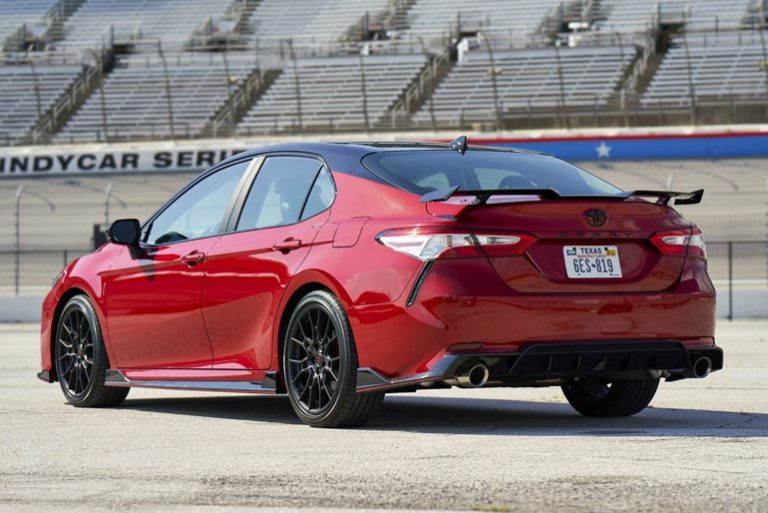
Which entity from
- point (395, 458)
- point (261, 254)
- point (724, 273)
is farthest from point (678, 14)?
point (395, 458)

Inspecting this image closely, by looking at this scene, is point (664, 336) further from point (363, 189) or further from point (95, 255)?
point (95, 255)

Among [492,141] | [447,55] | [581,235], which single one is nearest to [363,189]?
[581,235]

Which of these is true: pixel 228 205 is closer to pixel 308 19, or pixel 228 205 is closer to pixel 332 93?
pixel 332 93

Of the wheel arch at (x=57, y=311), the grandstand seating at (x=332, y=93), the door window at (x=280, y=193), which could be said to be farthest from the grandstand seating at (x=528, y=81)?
the door window at (x=280, y=193)

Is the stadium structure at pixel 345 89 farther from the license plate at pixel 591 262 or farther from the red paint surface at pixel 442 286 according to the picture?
the license plate at pixel 591 262

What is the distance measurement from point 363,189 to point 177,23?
48.0 meters

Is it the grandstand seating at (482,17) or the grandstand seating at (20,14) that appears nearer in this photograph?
the grandstand seating at (482,17)

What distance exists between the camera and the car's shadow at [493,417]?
6.99m

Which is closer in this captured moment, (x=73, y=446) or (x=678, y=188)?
(x=73, y=446)

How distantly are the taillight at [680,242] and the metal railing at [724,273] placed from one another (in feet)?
48.3

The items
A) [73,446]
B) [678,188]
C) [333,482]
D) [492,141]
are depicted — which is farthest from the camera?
[492,141]

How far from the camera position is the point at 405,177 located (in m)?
7.14

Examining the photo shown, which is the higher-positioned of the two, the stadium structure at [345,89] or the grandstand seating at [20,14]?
the grandstand seating at [20,14]

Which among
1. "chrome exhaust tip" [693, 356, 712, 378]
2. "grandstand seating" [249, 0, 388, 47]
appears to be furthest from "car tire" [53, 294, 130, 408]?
"grandstand seating" [249, 0, 388, 47]
